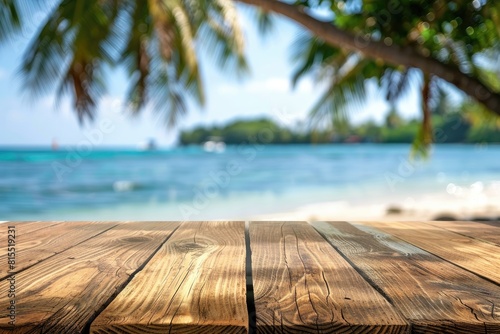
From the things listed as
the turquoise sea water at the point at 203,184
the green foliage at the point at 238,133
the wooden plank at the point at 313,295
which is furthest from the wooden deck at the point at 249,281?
the green foliage at the point at 238,133

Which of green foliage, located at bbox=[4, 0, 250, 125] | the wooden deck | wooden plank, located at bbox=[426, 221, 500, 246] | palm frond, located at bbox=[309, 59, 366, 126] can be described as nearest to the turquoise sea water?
green foliage, located at bbox=[4, 0, 250, 125]

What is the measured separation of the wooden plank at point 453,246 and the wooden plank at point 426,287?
0.03 m

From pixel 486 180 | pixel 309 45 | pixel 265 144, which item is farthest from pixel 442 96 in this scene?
pixel 265 144

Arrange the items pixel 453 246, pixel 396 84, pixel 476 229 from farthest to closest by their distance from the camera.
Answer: pixel 396 84, pixel 476 229, pixel 453 246

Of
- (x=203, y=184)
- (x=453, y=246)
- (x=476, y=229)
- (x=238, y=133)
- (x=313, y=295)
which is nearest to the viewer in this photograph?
(x=313, y=295)

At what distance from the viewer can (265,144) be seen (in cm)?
2841

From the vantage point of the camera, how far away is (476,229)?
131cm

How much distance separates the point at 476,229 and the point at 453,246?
31 centimetres

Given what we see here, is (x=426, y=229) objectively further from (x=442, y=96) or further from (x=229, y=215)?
(x=229, y=215)

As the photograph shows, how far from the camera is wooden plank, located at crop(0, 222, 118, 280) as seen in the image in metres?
0.90

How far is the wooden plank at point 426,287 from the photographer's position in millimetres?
572

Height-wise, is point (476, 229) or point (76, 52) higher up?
point (76, 52)

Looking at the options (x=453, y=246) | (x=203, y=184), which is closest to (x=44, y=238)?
(x=453, y=246)

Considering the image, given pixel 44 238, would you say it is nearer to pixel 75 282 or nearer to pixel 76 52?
pixel 75 282
